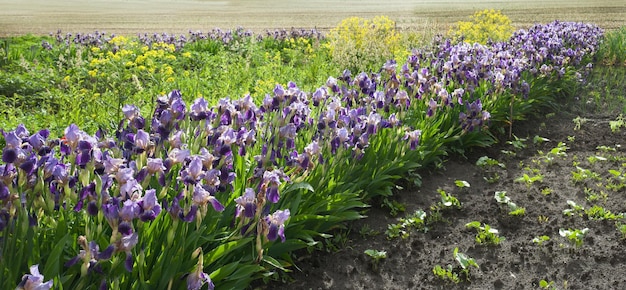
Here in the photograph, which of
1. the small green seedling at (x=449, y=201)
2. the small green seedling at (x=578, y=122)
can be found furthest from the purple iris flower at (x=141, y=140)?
the small green seedling at (x=578, y=122)

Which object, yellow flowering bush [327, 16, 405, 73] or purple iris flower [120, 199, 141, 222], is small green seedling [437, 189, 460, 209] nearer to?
purple iris flower [120, 199, 141, 222]

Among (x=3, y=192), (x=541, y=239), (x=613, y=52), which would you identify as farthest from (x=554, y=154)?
(x=613, y=52)

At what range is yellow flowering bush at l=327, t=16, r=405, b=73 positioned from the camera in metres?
8.69

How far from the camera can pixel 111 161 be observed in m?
2.22

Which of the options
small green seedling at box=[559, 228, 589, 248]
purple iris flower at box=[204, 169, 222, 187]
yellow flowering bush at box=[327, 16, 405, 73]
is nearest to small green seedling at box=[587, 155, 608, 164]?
small green seedling at box=[559, 228, 589, 248]

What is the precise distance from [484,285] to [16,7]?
34.7 metres

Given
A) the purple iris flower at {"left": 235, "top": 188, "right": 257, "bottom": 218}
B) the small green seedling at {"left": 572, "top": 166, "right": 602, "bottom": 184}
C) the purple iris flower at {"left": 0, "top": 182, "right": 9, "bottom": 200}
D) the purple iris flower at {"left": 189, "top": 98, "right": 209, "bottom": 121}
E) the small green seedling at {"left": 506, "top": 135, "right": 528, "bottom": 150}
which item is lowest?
the small green seedling at {"left": 572, "top": 166, "right": 602, "bottom": 184}

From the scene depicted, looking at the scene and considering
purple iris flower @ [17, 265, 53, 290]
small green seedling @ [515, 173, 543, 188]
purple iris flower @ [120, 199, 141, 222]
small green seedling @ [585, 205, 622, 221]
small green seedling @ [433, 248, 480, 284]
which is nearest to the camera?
purple iris flower @ [17, 265, 53, 290]

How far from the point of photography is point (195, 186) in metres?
2.31

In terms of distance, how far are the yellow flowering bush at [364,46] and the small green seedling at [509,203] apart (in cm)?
408

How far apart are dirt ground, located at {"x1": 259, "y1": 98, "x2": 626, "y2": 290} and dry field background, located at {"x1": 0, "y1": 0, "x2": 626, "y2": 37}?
1483cm

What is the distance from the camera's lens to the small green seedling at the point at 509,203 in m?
4.15

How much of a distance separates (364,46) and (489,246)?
6.30 metres

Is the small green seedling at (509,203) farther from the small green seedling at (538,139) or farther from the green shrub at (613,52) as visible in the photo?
the green shrub at (613,52)
